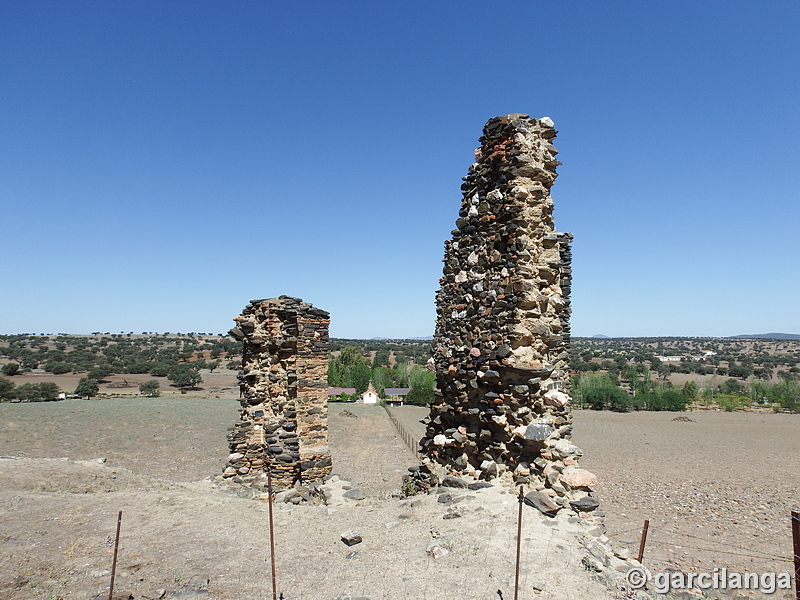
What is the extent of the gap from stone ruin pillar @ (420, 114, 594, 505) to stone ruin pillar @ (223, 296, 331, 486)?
5.59m

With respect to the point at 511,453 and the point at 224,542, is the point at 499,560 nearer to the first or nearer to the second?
the point at 511,453

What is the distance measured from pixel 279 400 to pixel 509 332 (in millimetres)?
7413

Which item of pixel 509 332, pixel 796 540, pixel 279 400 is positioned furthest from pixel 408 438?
pixel 796 540

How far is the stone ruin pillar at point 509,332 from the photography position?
5.19 m

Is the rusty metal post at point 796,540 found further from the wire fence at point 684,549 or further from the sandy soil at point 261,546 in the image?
the wire fence at point 684,549

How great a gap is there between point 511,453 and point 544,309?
180 centimetres

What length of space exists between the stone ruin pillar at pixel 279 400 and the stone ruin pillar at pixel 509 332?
5587mm

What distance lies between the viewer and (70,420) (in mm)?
27047

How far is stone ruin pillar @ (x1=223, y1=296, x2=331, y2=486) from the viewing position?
424 inches

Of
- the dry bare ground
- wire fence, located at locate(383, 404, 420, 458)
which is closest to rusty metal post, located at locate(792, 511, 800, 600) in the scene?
the dry bare ground

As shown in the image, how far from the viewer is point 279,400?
11.0 meters

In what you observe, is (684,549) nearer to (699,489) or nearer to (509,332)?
(699,489)

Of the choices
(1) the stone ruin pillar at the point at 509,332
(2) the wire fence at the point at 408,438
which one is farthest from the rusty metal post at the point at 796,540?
(2) the wire fence at the point at 408,438

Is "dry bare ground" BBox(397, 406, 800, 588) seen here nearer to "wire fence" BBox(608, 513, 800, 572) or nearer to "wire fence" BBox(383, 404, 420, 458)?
"wire fence" BBox(608, 513, 800, 572)
